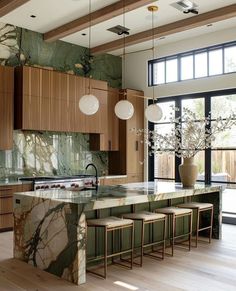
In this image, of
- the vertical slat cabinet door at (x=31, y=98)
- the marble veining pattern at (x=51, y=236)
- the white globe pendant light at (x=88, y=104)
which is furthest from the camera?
the vertical slat cabinet door at (x=31, y=98)

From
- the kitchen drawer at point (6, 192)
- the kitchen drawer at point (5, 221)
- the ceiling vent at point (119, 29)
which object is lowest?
the kitchen drawer at point (5, 221)

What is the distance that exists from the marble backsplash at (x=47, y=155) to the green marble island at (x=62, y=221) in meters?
2.25

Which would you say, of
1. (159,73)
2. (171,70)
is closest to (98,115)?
(159,73)

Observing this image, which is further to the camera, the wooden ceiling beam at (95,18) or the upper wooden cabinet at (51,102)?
the upper wooden cabinet at (51,102)

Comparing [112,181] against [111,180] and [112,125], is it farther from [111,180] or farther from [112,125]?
[112,125]

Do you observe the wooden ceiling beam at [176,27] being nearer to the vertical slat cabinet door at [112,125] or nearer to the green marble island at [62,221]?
the vertical slat cabinet door at [112,125]

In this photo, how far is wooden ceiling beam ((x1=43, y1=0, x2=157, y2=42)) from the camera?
5302 millimetres

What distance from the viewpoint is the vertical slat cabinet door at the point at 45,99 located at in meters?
6.62

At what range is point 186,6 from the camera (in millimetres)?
5711

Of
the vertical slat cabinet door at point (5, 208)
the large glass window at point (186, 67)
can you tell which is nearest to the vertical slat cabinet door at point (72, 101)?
the vertical slat cabinet door at point (5, 208)

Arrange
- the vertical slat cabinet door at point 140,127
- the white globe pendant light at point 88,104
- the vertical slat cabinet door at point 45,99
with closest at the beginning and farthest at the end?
the white globe pendant light at point 88,104 → the vertical slat cabinet door at point 45,99 → the vertical slat cabinet door at point 140,127

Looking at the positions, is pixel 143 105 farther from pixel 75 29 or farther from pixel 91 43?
pixel 75 29

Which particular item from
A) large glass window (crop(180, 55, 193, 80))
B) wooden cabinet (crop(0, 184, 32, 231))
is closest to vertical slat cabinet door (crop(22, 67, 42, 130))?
wooden cabinet (crop(0, 184, 32, 231))

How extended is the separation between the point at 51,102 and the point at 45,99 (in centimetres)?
15
